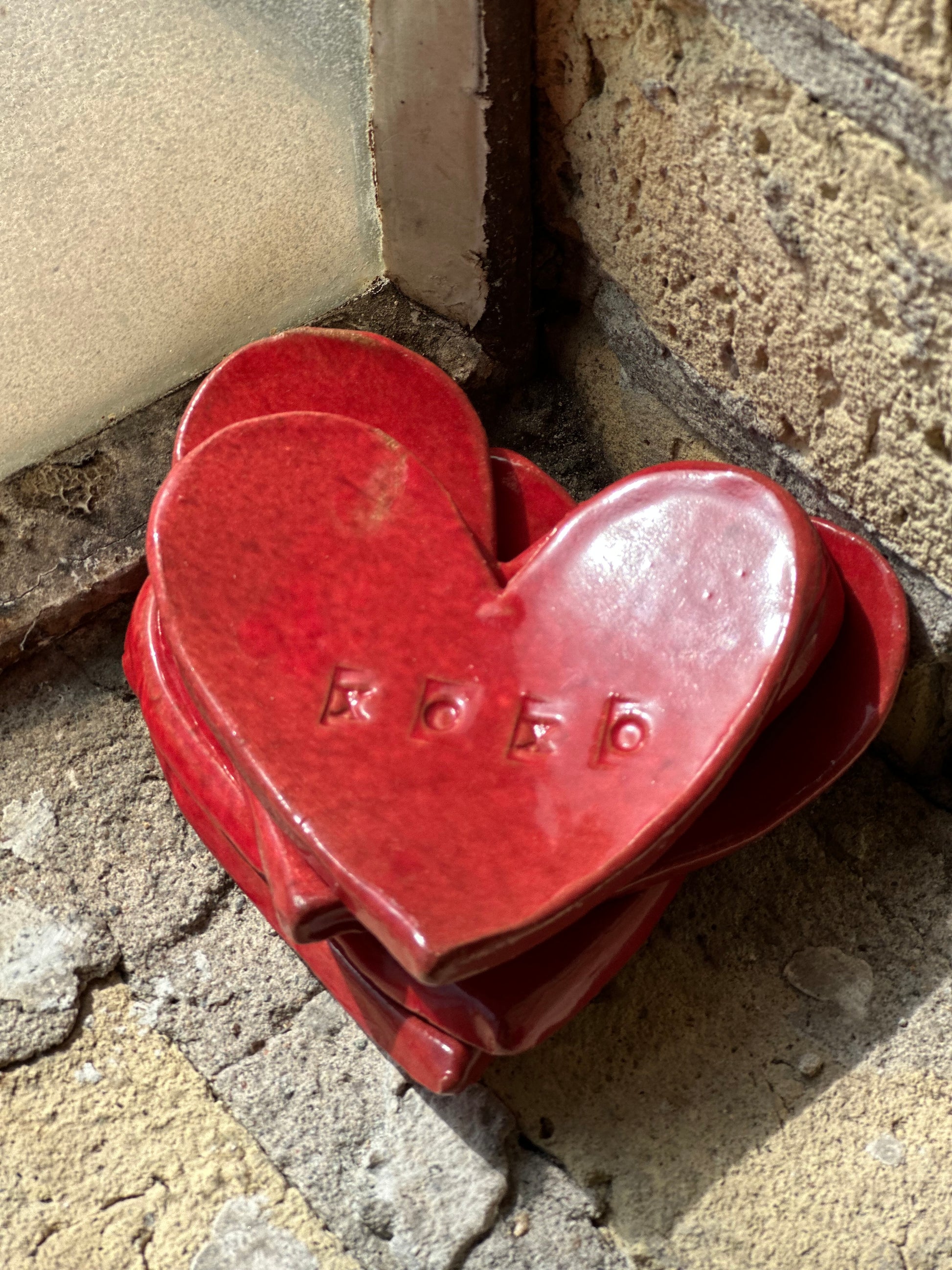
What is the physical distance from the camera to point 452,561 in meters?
1.08

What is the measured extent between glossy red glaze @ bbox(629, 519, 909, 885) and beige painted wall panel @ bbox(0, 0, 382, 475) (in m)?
0.69

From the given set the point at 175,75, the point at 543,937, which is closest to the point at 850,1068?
the point at 543,937

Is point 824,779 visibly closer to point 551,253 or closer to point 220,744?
point 220,744

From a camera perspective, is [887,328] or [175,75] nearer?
[887,328]

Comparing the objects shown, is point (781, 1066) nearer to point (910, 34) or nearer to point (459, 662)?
point (459, 662)

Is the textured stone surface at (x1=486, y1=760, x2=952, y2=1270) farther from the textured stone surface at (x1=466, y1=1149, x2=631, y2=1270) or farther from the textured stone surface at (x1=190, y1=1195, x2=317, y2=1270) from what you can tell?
the textured stone surface at (x1=190, y1=1195, x2=317, y2=1270)

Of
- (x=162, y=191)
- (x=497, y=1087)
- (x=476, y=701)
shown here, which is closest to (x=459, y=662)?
(x=476, y=701)

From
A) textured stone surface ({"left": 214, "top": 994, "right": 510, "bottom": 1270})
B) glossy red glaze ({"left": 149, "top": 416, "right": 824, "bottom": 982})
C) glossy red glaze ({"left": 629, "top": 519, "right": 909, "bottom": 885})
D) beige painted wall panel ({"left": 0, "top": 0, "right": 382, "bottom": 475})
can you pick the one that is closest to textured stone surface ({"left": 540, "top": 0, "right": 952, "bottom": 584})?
glossy red glaze ({"left": 629, "top": 519, "right": 909, "bottom": 885})

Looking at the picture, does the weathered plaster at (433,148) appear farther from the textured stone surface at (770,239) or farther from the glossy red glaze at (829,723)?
the glossy red glaze at (829,723)

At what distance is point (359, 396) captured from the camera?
4.06ft

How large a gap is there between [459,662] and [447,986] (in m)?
0.24

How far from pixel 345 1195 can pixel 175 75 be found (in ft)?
3.66

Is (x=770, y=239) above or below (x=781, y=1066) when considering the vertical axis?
above

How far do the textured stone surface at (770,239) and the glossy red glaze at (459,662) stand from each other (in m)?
0.15
